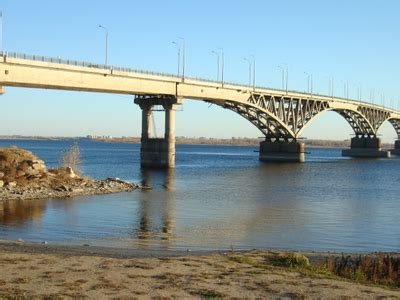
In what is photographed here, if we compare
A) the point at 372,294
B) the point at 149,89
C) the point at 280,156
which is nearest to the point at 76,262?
the point at 372,294

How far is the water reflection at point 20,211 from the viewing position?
2768 centimetres

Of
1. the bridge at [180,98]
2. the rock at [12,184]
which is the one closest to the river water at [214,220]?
the rock at [12,184]

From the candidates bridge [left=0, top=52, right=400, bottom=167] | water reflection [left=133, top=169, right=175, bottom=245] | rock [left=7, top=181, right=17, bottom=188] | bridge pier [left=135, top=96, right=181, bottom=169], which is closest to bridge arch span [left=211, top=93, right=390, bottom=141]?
bridge [left=0, top=52, right=400, bottom=167]

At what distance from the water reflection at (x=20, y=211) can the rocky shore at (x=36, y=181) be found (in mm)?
2535

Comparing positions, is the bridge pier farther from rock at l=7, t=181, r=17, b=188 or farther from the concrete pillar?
rock at l=7, t=181, r=17, b=188

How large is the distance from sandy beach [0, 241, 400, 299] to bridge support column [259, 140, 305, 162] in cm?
9393

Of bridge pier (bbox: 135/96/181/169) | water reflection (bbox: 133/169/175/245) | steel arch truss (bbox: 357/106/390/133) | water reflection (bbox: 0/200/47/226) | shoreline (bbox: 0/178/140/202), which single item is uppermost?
steel arch truss (bbox: 357/106/390/133)

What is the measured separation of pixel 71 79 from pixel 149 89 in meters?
13.6

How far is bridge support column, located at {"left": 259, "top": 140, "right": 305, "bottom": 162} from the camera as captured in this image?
10962 cm

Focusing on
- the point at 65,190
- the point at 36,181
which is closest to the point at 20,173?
the point at 36,181

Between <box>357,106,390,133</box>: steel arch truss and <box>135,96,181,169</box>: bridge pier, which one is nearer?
<box>135,96,181,169</box>: bridge pier

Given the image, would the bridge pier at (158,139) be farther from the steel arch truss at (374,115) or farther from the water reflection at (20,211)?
the steel arch truss at (374,115)

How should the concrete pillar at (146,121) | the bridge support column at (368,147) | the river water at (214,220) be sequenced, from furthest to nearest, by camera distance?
the bridge support column at (368,147)
the concrete pillar at (146,121)
the river water at (214,220)

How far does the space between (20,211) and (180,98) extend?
1827 inches
